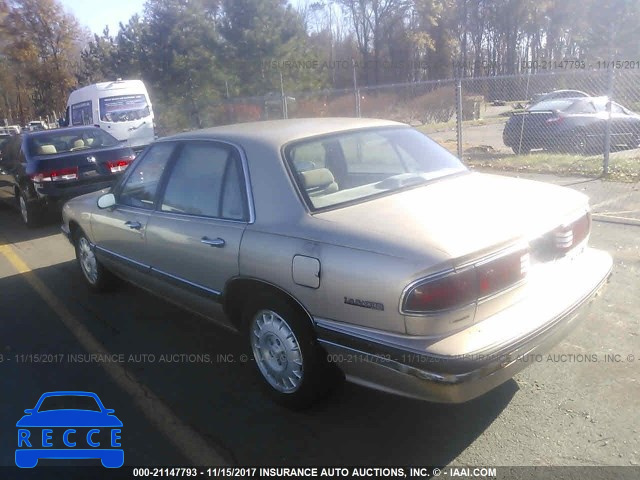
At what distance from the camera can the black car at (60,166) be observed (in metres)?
8.66

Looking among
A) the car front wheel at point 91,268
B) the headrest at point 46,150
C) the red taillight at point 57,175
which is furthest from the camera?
the headrest at point 46,150

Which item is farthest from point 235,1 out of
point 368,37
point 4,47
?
point 368,37

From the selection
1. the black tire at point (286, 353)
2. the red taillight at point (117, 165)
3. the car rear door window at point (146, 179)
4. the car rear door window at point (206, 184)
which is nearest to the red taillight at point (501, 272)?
the black tire at point (286, 353)

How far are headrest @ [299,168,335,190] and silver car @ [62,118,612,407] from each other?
0.03 feet

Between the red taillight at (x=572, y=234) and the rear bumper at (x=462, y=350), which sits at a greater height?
the red taillight at (x=572, y=234)

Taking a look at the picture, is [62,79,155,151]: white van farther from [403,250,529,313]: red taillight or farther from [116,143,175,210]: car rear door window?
[403,250,529,313]: red taillight

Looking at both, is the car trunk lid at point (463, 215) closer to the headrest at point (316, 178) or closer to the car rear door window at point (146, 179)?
the headrest at point (316, 178)

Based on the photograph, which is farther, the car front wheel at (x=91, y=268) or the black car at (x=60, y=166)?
the black car at (x=60, y=166)

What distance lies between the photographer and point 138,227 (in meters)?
4.45

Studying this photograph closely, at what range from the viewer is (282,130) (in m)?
3.85

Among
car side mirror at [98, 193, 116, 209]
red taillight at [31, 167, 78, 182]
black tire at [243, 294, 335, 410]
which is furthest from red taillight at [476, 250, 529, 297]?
red taillight at [31, 167, 78, 182]

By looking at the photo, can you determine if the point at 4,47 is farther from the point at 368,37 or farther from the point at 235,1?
the point at 368,37

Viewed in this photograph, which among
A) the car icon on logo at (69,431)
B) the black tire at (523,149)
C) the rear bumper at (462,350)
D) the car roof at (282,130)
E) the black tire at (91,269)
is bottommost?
the black tire at (523,149)

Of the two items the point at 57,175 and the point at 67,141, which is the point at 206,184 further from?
the point at 67,141
